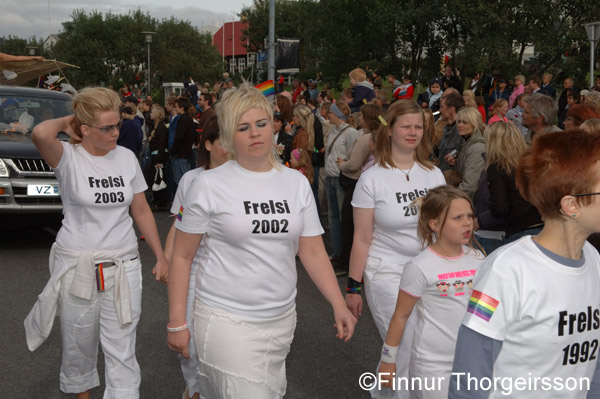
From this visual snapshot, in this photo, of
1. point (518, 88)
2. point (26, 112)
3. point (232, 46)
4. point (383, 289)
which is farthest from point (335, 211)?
point (232, 46)

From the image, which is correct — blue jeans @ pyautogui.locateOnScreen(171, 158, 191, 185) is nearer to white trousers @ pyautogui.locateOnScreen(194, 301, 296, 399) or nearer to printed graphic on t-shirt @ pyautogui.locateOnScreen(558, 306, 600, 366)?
white trousers @ pyautogui.locateOnScreen(194, 301, 296, 399)

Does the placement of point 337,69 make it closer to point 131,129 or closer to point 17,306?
point 131,129

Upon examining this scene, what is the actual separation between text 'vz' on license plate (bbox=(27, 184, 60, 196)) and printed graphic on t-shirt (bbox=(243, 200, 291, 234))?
23.0 ft

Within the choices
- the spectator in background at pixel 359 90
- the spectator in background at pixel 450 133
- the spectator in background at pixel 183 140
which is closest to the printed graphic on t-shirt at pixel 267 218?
the spectator in background at pixel 450 133

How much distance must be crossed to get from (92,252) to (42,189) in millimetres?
5589

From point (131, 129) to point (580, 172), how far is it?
11240mm

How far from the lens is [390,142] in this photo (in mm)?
4672

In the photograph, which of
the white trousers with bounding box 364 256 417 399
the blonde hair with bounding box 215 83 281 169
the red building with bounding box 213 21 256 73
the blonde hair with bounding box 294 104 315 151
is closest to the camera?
the blonde hair with bounding box 215 83 281 169

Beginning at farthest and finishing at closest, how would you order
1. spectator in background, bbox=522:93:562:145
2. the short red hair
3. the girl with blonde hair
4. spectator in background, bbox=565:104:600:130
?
the girl with blonde hair, spectator in background, bbox=522:93:562:145, spectator in background, bbox=565:104:600:130, the short red hair

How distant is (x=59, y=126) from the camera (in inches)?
175

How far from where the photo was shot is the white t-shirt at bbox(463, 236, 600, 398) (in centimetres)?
223

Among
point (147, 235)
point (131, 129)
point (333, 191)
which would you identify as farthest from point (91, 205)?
point (131, 129)

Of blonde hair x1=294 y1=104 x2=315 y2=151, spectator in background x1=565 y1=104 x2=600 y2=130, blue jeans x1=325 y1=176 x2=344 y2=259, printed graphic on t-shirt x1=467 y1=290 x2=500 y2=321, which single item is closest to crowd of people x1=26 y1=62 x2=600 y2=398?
printed graphic on t-shirt x1=467 y1=290 x2=500 y2=321

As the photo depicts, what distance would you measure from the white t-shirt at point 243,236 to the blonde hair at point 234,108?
0.14 metres
